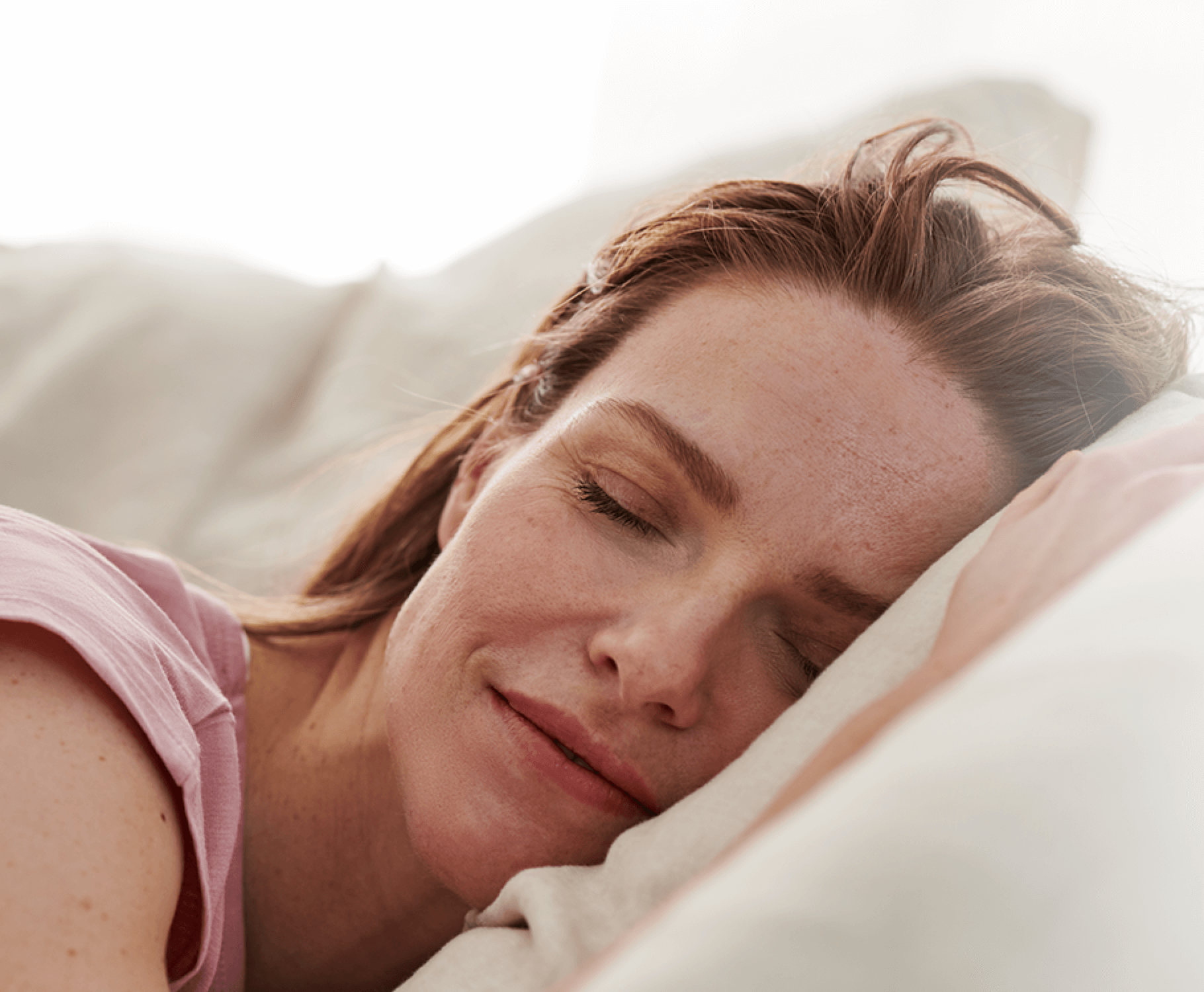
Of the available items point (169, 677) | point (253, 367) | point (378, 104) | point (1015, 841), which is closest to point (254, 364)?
point (253, 367)

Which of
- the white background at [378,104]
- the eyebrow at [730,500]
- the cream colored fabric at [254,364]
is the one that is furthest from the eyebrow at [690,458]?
the white background at [378,104]

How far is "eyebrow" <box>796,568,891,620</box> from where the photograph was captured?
0.69 m

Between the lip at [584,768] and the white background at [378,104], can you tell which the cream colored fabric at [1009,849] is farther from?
the white background at [378,104]

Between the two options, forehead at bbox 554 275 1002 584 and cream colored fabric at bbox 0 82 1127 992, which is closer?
forehead at bbox 554 275 1002 584

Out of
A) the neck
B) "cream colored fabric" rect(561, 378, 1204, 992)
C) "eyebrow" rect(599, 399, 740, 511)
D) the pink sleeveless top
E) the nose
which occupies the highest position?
"cream colored fabric" rect(561, 378, 1204, 992)

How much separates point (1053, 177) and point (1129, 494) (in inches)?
46.9

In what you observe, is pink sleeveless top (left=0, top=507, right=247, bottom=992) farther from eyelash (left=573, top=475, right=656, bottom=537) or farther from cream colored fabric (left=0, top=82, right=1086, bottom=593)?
cream colored fabric (left=0, top=82, right=1086, bottom=593)

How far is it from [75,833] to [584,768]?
Answer: 0.31m

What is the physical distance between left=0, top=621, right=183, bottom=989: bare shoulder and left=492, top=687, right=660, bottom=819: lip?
24cm

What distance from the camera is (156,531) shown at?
1479 millimetres

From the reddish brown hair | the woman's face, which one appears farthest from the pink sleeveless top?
the reddish brown hair

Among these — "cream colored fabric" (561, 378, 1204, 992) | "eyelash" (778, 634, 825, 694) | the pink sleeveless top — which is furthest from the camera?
"eyelash" (778, 634, 825, 694)

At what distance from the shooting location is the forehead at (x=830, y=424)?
0.69 meters

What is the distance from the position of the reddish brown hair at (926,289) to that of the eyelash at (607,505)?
0.18 meters
